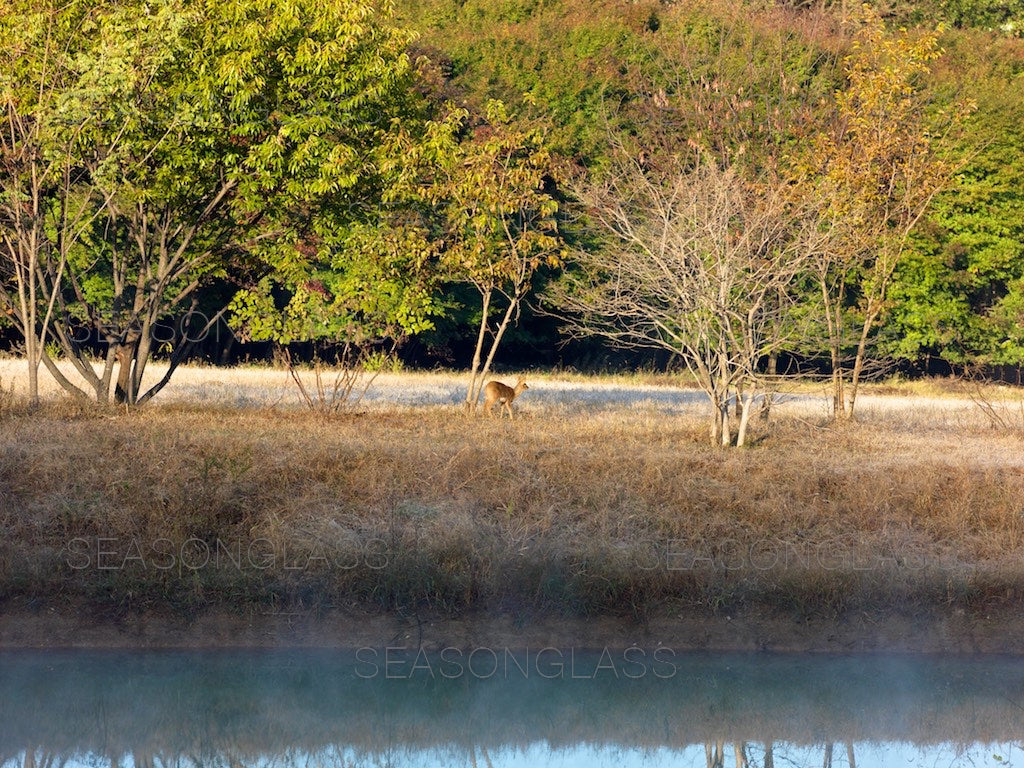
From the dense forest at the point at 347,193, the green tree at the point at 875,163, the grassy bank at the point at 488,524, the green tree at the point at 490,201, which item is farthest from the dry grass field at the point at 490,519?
the green tree at the point at 875,163

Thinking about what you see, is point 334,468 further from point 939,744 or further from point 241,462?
point 939,744

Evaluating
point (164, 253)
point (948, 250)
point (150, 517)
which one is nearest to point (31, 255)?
point (164, 253)

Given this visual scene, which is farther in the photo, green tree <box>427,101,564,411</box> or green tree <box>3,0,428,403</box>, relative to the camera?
green tree <box>427,101,564,411</box>

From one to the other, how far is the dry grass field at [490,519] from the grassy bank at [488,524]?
0.07ft

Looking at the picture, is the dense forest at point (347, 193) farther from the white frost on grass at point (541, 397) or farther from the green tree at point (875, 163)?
the white frost on grass at point (541, 397)

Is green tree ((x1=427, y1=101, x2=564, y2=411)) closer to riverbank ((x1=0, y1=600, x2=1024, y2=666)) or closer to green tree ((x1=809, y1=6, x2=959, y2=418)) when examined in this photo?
green tree ((x1=809, y1=6, x2=959, y2=418))

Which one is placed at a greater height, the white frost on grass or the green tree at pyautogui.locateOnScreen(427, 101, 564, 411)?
the green tree at pyautogui.locateOnScreen(427, 101, 564, 411)

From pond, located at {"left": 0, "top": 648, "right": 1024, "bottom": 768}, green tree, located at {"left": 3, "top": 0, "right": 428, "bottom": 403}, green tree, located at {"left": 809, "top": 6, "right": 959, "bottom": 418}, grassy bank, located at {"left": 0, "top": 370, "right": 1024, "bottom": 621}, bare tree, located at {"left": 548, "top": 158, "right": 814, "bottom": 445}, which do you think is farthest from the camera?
green tree, located at {"left": 809, "top": 6, "right": 959, "bottom": 418}

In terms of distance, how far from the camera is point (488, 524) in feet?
32.3

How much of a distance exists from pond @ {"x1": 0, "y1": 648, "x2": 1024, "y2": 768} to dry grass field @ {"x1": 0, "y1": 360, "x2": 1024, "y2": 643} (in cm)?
53

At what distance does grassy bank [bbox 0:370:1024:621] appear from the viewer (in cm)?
862

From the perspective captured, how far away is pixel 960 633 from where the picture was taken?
28.5 ft

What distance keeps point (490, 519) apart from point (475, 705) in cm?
285

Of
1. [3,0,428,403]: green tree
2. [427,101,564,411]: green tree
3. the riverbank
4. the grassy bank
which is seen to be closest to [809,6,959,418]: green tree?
[427,101,564,411]: green tree
